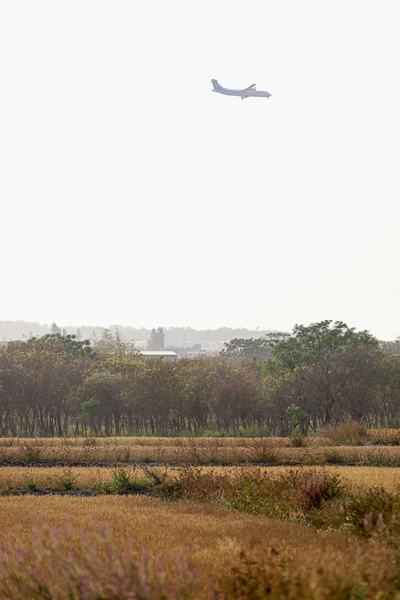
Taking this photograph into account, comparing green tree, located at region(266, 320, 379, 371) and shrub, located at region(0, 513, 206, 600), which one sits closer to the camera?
shrub, located at region(0, 513, 206, 600)

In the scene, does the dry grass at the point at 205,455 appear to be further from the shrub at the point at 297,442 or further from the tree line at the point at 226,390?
the tree line at the point at 226,390

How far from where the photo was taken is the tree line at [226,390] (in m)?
45.2

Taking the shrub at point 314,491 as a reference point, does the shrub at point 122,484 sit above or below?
below

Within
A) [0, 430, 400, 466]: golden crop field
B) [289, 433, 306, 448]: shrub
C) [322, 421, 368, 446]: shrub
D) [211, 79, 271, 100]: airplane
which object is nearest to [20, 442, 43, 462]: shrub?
[0, 430, 400, 466]: golden crop field

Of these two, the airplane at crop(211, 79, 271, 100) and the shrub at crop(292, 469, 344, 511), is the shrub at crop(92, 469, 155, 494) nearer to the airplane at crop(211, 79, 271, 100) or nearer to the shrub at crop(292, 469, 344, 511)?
the shrub at crop(292, 469, 344, 511)

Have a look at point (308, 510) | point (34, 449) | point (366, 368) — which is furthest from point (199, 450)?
point (366, 368)

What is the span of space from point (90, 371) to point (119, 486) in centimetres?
3747

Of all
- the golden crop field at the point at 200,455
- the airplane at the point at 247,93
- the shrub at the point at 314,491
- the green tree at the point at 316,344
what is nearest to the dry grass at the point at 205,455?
the golden crop field at the point at 200,455

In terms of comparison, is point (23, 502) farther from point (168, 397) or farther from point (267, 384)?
point (267, 384)

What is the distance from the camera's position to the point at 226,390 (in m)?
45.7

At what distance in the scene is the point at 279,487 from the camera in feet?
43.7

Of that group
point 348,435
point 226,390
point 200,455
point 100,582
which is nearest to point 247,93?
point 226,390

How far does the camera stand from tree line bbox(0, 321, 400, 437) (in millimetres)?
45219

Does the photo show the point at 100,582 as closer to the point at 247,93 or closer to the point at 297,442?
the point at 297,442
